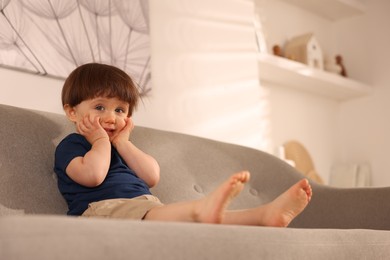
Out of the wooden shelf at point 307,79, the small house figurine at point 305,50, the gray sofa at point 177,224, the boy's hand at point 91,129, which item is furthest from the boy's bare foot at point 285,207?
the small house figurine at point 305,50

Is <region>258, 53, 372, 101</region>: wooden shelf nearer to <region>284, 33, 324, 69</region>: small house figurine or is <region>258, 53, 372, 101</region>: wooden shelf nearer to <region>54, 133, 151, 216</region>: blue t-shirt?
<region>284, 33, 324, 69</region>: small house figurine

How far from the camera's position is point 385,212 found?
5.64 ft

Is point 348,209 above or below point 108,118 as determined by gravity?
below

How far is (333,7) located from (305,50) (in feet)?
1.75

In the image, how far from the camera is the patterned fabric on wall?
1705 mm

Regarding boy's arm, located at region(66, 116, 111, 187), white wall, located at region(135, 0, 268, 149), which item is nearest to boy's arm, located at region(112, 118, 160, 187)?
boy's arm, located at region(66, 116, 111, 187)

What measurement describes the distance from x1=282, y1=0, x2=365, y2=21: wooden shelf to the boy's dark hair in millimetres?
2149

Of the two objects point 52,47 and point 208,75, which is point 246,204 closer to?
point 208,75

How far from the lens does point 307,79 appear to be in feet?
10.4

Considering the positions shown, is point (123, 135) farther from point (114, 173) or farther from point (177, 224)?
point (177, 224)

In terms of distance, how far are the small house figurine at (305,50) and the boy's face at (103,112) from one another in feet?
6.18

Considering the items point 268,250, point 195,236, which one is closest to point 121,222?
point 195,236

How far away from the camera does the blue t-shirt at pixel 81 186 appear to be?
1.34 metres

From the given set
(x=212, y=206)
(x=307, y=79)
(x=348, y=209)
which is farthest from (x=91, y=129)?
(x=307, y=79)
